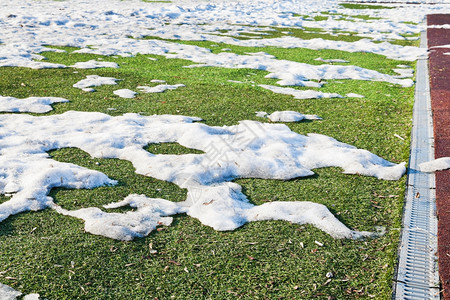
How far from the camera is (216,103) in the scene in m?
5.70

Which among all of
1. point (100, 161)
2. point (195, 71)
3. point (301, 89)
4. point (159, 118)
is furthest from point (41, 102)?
point (301, 89)

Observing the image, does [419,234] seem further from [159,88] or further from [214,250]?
[159,88]

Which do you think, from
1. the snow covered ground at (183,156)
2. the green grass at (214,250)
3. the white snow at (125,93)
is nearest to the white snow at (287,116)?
the snow covered ground at (183,156)

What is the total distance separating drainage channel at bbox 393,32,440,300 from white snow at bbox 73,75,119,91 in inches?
169

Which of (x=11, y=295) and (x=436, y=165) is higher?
(x=11, y=295)

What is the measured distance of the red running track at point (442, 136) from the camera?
255 cm

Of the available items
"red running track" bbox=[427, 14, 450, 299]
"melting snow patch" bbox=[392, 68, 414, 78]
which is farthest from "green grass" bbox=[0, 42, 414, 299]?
"melting snow patch" bbox=[392, 68, 414, 78]

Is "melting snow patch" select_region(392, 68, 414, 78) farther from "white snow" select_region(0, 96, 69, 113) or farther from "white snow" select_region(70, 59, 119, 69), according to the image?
"white snow" select_region(0, 96, 69, 113)

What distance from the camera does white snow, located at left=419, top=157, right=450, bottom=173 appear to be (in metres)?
3.76

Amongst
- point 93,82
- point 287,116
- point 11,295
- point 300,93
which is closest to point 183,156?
point 287,116

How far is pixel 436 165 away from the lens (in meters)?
3.80

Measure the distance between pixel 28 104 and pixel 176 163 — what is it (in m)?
2.61

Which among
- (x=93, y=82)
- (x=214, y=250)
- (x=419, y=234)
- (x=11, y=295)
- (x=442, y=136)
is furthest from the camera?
(x=93, y=82)

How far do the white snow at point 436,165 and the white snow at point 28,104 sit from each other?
4131 mm
